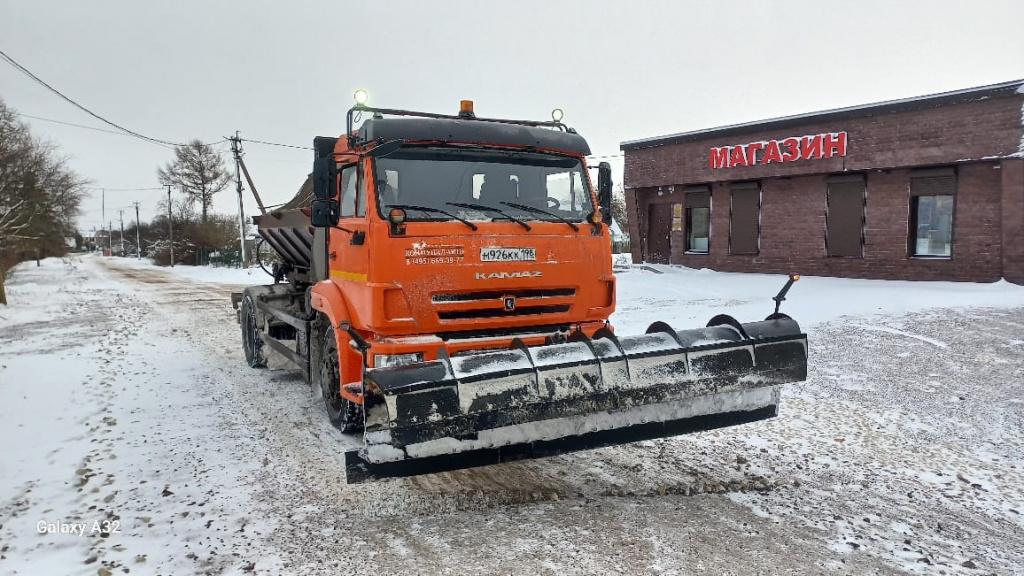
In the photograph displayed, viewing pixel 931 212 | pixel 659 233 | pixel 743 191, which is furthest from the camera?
pixel 659 233

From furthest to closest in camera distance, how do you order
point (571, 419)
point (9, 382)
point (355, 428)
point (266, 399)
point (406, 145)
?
point (9, 382), point (266, 399), point (355, 428), point (406, 145), point (571, 419)

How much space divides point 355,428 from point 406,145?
2446 millimetres

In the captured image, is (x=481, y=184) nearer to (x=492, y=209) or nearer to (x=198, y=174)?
(x=492, y=209)

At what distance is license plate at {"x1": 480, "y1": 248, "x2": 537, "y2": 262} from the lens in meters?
4.68

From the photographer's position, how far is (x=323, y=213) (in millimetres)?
5289

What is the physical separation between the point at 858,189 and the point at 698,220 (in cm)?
547

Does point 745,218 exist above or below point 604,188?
above

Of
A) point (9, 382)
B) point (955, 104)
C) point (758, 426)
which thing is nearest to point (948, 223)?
point (955, 104)

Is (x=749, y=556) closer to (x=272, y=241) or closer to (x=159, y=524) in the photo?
(x=159, y=524)

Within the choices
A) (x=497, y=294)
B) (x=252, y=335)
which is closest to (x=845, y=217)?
(x=252, y=335)

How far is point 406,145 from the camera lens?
487 centimetres

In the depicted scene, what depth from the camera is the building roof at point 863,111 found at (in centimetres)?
1464

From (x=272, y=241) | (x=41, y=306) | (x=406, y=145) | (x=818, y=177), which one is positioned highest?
(x=818, y=177)

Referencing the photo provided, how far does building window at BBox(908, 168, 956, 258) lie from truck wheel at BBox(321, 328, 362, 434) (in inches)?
A: 659
